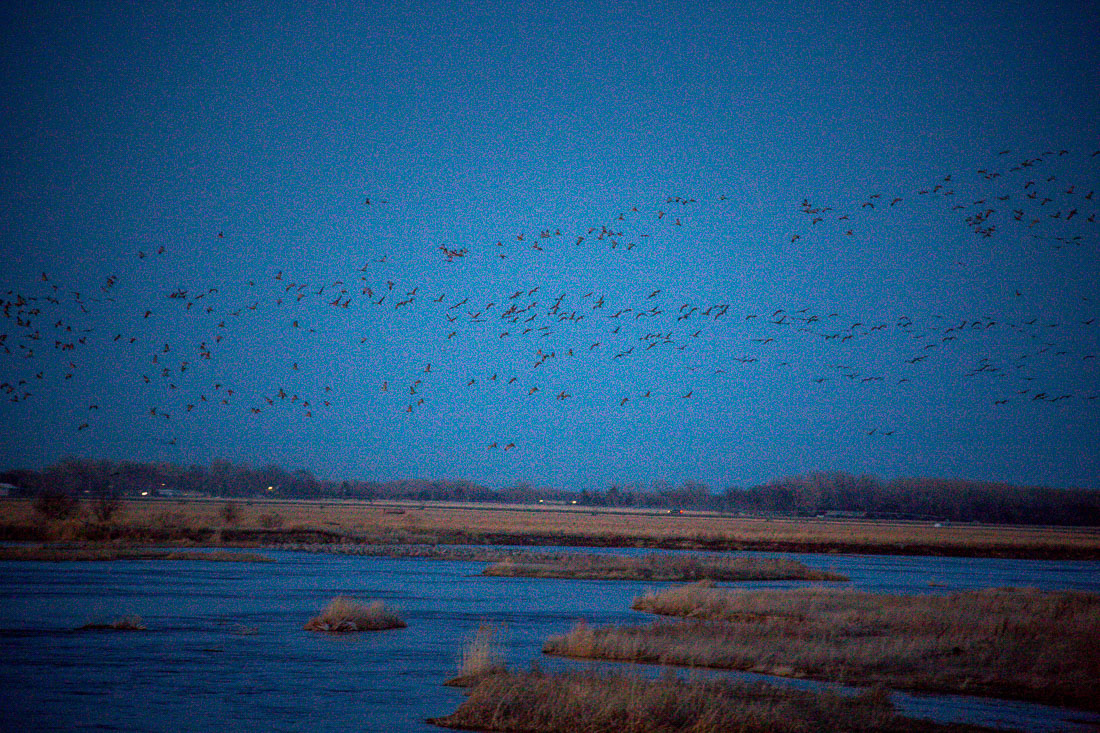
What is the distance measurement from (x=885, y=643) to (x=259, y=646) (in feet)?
56.4

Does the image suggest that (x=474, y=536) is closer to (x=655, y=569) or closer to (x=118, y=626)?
(x=655, y=569)

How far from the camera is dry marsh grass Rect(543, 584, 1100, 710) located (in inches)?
950

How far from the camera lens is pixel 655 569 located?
57375 mm

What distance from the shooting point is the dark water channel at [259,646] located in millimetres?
19547

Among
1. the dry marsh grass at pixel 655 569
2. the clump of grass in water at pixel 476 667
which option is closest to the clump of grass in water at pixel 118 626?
the clump of grass in water at pixel 476 667

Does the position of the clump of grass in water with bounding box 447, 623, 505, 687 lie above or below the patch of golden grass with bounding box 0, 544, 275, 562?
below

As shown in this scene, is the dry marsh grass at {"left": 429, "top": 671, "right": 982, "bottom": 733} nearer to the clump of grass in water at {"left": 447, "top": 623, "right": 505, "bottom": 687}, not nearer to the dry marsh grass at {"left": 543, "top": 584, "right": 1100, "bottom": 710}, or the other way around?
the clump of grass in water at {"left": 447, "top": 623, "right": 505, "bottom": 687}

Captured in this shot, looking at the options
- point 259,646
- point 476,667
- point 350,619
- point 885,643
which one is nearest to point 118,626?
point 259,646

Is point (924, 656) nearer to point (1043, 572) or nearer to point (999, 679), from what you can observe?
point (999, 679)

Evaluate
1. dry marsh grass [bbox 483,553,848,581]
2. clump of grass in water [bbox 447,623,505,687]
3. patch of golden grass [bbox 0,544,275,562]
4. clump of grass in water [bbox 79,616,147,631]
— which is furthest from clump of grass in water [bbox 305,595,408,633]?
patch of golden grass [bbox 0,544,275,562]

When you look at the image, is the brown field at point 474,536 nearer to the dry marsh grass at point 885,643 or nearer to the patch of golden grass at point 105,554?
the patch of golden grass at point 105,554

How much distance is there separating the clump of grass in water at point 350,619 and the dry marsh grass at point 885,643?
644cm

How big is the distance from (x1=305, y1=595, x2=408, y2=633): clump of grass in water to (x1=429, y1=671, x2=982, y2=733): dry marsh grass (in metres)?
11.7

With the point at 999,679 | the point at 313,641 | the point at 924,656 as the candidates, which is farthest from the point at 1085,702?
the point at 313,641
